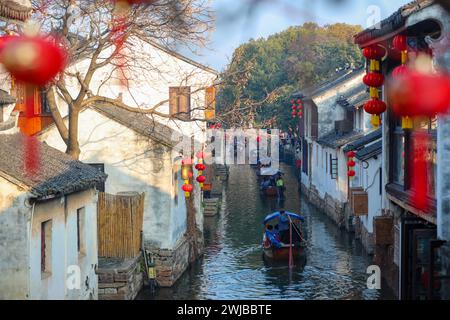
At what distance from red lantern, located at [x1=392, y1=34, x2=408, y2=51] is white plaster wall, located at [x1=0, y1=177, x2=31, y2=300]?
266 inches

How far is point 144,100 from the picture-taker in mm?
29828

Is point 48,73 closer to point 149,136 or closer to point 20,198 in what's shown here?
point 20,198

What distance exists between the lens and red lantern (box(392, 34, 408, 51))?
11422 millimetres

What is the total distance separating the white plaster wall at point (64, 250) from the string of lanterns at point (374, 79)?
624cm

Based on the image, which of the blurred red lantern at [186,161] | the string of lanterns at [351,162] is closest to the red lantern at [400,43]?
the blurred red lantern at [186,161]

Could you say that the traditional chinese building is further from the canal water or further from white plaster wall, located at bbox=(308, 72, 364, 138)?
white plaster wall, located at bbox=(308, 72, 364, 138)

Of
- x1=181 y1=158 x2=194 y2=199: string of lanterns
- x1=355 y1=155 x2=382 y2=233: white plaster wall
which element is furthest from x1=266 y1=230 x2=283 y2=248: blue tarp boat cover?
x1=181 y1=158 x2=194 y2=199: string of lanterns

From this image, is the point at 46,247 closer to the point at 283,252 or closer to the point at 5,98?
the point at 5,98

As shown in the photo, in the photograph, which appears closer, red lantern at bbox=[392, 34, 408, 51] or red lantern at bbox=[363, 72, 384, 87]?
red lantern at bbox=[392, 34, 408, 51]

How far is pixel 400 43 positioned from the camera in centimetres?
1145

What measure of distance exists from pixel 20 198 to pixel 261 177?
37.1 metres

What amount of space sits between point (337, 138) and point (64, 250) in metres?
24.3

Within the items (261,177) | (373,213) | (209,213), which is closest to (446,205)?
(373,213)

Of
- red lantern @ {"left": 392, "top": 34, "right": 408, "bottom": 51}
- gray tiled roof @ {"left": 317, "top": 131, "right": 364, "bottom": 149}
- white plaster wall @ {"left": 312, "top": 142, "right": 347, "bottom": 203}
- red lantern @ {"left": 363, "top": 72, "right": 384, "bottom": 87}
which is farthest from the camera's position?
gray tiled roof @ {"left": 317, "top": 131, "right": 364, "bottom": 149}
